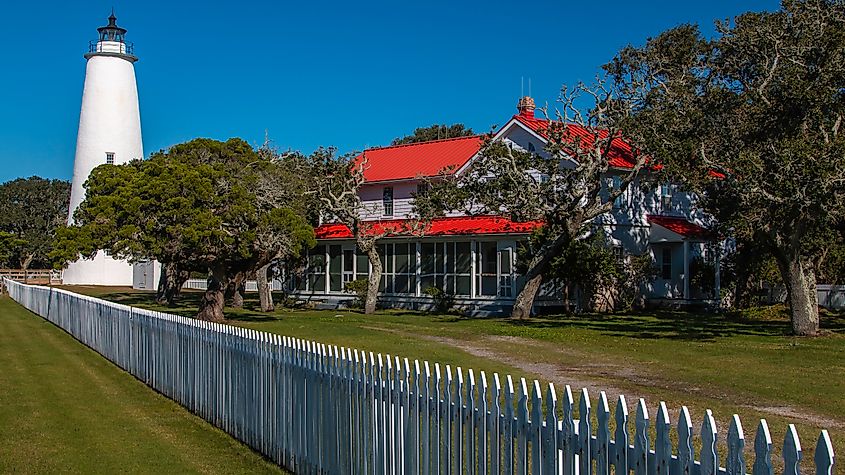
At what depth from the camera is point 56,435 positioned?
1045cm

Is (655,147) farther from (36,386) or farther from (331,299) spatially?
(331,299)

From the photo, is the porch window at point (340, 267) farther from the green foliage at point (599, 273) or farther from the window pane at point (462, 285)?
the green foliage at point (599, 273)

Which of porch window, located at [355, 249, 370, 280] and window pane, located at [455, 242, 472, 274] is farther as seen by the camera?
porch window, located at [355, 249, 370, 280]

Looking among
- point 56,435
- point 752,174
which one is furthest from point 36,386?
point 752,174

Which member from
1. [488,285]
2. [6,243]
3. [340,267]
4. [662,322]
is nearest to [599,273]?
[488,285]

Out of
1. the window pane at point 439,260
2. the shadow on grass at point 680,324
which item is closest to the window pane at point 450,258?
the window pane at point 439,260

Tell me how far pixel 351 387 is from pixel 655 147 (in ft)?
62.4

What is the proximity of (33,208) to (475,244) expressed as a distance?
64657 millimetres

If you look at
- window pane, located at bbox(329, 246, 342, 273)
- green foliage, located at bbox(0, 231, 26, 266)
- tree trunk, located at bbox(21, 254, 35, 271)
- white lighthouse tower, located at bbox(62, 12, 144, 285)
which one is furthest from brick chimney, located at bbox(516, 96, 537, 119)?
tree trunk, located at bbox(21, 254, 35, 271)

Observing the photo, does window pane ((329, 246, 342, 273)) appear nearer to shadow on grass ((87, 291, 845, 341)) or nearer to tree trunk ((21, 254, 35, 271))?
shadow on grass ((87, 291, 845, 341))

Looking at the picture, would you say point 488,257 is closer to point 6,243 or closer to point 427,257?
point 427,257

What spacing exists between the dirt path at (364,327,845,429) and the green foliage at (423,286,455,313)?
12.8 m

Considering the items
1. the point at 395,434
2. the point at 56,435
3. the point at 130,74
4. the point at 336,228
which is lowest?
the point at 56,435

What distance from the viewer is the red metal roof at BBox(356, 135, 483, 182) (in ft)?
134
